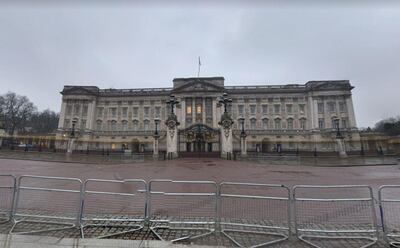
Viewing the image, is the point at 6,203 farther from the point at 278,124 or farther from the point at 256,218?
the point at 278,124

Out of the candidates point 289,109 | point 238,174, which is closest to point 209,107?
point 289,109

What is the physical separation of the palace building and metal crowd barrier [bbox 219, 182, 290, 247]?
4619 centimetres

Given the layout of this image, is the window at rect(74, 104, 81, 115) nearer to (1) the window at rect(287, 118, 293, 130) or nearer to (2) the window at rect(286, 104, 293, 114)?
(2) the window at rect(286, 104, 293, 114)

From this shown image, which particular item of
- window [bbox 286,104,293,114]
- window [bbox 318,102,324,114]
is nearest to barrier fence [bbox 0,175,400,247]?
window [bbox 286,104,293,114]

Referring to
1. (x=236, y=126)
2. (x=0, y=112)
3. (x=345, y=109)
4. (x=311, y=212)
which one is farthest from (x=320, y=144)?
(x=0, y=112)

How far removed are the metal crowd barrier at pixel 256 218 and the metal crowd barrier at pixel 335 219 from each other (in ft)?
1.07

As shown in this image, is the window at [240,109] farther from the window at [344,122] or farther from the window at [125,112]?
the window at [125,112]

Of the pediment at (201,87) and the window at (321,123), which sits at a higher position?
the pediment at (201,87)

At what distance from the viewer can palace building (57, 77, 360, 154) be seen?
53812 millimetres

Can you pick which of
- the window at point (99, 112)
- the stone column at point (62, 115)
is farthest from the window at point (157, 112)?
the stone column at point (62, 115)

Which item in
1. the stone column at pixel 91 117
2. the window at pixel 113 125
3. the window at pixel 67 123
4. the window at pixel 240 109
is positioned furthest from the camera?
the window at pixel 113 125

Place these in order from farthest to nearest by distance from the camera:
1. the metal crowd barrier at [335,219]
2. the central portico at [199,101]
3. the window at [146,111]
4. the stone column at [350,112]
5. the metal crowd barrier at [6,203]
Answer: the window at [146,111]
the central portico at [199,101]
the stone column at [350,112]
the metal crowd barrier at [6,203]
the metal crowd barrier at [335,219]

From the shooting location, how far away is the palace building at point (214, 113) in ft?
177

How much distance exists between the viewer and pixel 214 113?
5438cm
